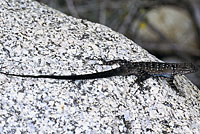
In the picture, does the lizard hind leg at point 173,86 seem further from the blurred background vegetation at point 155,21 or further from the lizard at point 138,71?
the blurred background vegetation at point 155,21

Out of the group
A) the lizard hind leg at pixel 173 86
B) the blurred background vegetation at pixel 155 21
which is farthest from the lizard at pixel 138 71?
the blurred background vegetation at pixel 155 21

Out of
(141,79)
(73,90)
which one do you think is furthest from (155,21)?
(73,90)

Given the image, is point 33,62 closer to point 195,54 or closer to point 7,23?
point 7,23

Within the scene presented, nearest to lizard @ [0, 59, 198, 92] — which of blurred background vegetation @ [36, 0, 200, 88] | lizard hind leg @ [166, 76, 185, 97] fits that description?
lizard hind leg @ [166, 76, 185, 97]

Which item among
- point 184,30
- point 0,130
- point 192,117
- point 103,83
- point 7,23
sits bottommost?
point 0,130

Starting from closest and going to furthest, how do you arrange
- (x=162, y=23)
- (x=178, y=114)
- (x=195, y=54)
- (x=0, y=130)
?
(x=0, y=130) < (x=178, y=114) < (x=195, y=54) < (x=162, y=23)

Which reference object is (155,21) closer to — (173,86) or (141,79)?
(173,86)

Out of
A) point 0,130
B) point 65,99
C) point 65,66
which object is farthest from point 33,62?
point 0,130
